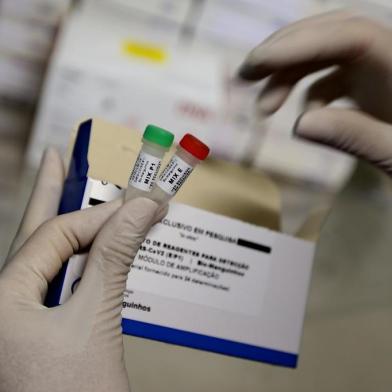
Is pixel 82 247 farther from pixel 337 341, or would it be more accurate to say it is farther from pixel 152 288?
pixel 337 341

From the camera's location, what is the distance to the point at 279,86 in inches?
29.3

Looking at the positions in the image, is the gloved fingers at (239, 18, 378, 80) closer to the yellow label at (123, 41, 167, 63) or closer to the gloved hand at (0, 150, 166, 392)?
the gloved hand at (0, 150, 166, 392)

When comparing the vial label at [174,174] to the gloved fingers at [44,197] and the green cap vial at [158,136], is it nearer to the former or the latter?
the green cap vial at [158,136]

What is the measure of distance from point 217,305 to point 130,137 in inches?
9.5

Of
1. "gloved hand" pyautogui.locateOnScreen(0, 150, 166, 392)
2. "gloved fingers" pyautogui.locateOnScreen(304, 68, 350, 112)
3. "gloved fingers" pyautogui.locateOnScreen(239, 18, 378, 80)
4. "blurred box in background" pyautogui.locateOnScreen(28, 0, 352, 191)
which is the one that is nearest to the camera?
"gloved hand" pyautogui.locateOnScreen(0, 150, 166, 392)

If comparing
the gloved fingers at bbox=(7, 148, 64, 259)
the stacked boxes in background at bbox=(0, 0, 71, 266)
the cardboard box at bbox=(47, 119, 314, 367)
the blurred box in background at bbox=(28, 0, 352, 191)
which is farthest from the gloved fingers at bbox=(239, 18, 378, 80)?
the stacked boxes in background at bbox=(0, 0, 71, 266)

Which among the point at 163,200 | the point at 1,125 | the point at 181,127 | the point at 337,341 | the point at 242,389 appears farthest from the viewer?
the point at 1,125

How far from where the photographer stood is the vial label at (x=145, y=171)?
555 mm

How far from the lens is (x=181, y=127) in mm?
1548

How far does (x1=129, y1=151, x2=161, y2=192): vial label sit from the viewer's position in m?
0.56

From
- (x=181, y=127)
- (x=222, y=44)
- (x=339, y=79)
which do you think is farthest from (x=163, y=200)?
(x=222, y=44)

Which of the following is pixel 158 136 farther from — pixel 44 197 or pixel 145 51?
pixel 145 51

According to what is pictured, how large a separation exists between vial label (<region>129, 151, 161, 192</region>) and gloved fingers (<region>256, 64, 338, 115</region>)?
0.84 ft

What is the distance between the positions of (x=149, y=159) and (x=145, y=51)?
112 cm
